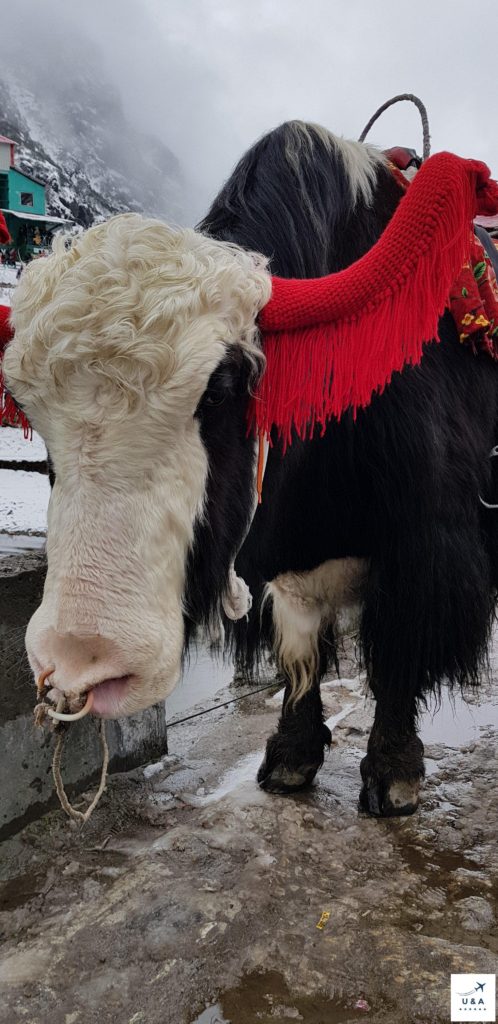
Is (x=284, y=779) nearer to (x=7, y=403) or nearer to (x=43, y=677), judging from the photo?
(x=43, y=677)

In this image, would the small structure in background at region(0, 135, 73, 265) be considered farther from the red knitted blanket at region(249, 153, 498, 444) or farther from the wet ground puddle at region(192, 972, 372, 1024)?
the wet ground puddle at region(192, 972, 372, 1024)

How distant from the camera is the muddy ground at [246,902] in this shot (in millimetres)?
1461

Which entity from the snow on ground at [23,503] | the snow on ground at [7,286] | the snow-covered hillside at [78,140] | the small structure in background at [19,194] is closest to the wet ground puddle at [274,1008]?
the snow on ground at [7,286]

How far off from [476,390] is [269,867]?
4.51 feet

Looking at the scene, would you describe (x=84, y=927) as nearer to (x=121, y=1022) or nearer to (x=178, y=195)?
(x=121, y=1022)

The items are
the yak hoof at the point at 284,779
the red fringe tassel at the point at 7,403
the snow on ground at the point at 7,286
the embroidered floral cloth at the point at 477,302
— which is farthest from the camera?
the yak hoof at the point at 284,779

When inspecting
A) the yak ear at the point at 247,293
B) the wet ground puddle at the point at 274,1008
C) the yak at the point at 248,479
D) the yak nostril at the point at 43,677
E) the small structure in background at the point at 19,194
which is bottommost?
the wet ground puddle at the point at 274,1008

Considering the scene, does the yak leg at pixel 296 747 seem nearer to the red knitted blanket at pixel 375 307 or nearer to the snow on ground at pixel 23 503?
the red knitted blanket at pixel 375 307

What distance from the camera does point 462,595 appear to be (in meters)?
1.88

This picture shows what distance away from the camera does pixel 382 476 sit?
176cm

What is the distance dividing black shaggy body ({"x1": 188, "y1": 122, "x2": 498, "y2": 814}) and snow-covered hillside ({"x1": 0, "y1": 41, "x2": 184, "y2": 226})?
30.0 meters

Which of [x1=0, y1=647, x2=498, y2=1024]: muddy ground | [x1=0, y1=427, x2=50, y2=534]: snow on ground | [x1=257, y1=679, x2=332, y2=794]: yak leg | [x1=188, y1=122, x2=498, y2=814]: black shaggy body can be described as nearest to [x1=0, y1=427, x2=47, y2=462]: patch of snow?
[x1=0, y1=427, x2=50, y2=534]: snow on ground

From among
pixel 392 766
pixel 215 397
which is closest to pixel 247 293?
pixel 215 397

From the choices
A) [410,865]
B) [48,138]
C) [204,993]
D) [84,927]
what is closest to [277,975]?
[204,993]
